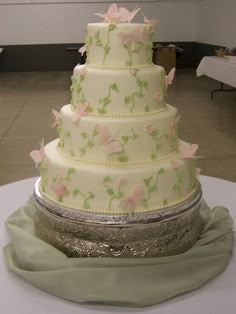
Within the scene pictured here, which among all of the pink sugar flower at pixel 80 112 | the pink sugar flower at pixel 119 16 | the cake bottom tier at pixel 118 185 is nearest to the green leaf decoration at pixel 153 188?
the cake bottom tier at pixel 118 185

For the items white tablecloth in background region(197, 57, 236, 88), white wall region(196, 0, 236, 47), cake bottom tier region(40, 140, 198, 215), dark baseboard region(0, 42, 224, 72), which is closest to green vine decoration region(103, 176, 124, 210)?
cake bottom tier region(40, 140, 198, 215)

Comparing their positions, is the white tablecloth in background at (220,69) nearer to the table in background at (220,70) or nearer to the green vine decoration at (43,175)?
the table in background at (220,70)

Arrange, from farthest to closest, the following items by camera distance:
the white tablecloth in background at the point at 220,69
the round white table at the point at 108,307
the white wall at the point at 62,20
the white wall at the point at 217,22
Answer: the white wall at the point at 62,20
the white wall at the point at 217,22
the white tablecloth in background at the point at 220,69
the round white table at the point at 108,307

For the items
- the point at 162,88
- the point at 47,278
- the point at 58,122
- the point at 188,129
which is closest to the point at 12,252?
the point at 47,278

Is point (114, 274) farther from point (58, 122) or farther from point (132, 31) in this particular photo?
point (132, 31)

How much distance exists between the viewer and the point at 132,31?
1509mm

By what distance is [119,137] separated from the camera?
4.83ft

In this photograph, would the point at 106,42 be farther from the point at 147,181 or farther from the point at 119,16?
the point at 147,181

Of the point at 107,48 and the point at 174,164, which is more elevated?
the point at 107,48

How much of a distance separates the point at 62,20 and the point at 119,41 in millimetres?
9612

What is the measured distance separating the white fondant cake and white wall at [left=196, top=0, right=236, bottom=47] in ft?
23.9

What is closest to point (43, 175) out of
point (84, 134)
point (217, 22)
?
point (84, 134)

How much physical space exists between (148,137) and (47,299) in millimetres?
592

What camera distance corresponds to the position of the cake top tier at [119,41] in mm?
1506
